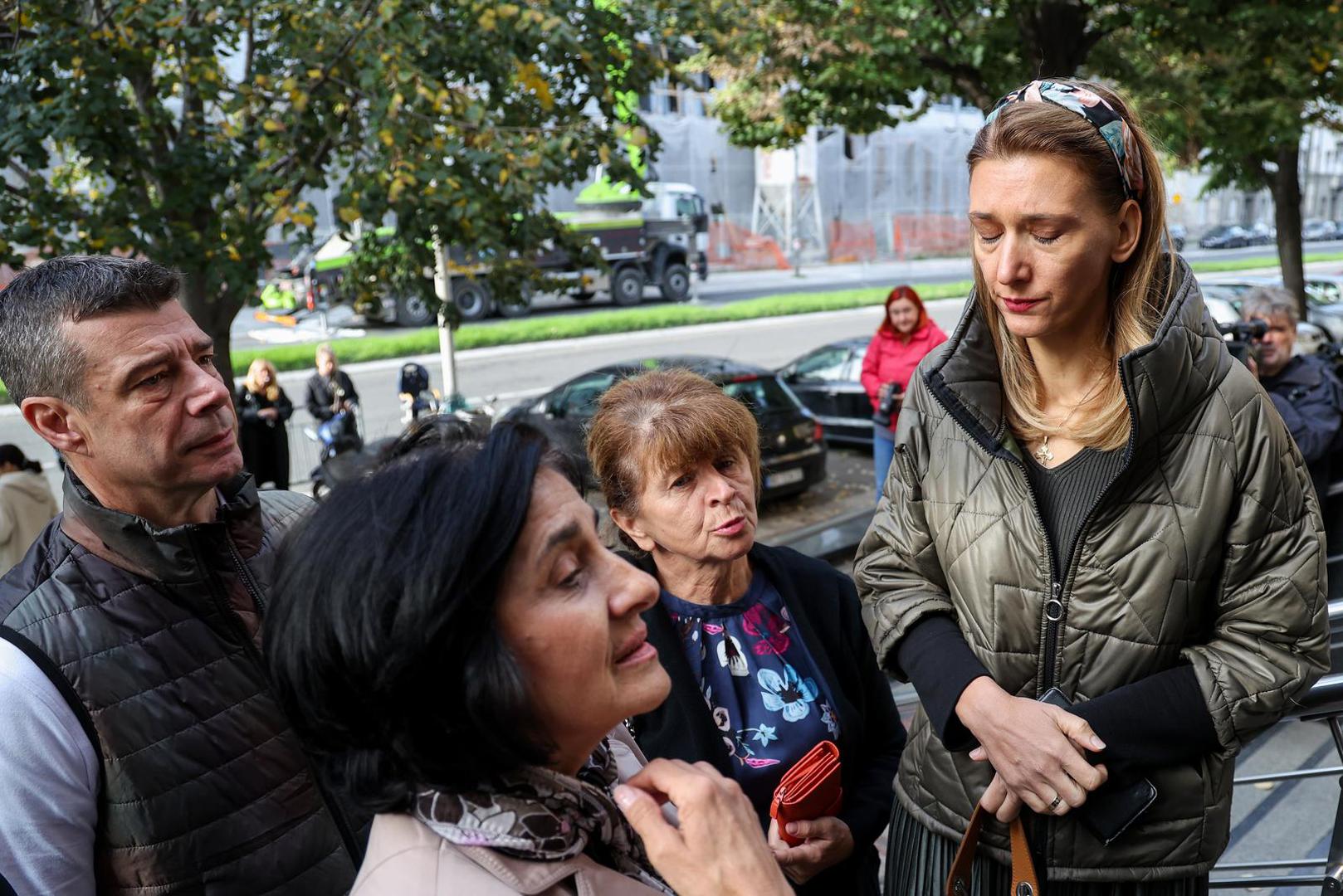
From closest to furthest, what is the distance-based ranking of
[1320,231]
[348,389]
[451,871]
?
[451,871], [348,389], [1320,231]

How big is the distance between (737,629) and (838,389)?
1149 centimetres

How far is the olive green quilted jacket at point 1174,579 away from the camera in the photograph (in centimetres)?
168

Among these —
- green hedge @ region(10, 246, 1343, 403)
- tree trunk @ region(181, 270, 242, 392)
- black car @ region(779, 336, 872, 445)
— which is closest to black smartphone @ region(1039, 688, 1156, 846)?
tree trunk @ region(181, 270, 242, 392)

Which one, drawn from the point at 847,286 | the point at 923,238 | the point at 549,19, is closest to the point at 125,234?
the point at 549,19

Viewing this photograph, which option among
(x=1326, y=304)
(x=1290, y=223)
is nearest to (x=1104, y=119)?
(x=1290, y=223)

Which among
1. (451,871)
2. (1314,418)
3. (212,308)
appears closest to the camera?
(451,871)

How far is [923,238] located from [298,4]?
4605 centimetres

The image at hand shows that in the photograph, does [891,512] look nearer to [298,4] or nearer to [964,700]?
[964,700]

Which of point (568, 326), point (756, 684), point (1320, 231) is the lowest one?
point (568, 326)

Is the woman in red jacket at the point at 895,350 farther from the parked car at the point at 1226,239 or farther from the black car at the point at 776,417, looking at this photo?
the parked car at the point at 1226,239

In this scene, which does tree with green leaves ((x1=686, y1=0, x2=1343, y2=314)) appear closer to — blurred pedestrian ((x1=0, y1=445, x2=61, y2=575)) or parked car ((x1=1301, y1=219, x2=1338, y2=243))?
blurred pedestrian ((x1=0, y1=445, x2=61, y2=575))

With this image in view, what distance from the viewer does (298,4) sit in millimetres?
6695

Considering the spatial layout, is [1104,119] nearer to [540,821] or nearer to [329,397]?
[540,821]

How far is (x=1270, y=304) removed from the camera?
5.46 m
